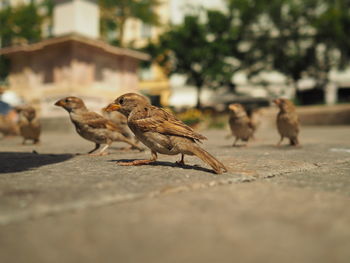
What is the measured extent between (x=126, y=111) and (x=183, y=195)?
1.66m

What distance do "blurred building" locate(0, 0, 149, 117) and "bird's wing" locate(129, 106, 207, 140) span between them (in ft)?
31.8

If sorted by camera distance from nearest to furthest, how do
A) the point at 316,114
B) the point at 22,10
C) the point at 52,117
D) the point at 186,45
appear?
1. the point at 52,117
2. the point at 316,114
3. the point at 186,45
4. the point at 22,10

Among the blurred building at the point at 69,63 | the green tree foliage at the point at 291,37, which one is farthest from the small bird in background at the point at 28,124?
the green tree foliage at the point at 291,37

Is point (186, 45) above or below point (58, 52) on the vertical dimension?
above

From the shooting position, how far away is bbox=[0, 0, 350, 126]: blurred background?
1280 cm

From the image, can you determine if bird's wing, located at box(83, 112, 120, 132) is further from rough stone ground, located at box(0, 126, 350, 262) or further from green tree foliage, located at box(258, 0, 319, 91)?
green tree foliage, located at box(258, 0, 319, 91)

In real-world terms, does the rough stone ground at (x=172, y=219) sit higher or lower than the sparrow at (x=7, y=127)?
lower

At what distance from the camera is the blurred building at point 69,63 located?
1242cm

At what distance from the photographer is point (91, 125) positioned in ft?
14.3

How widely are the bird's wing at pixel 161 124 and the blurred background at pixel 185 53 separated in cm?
966

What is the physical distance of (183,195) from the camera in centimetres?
186

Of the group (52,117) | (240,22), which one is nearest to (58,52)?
(52,117)

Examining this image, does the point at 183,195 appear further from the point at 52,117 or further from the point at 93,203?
the point at 52,117

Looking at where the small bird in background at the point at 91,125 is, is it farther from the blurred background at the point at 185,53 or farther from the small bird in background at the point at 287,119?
the blurred background at the point at 185,53
